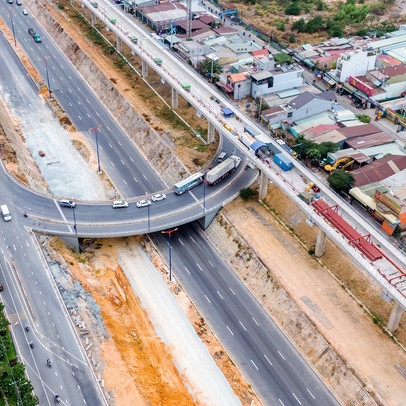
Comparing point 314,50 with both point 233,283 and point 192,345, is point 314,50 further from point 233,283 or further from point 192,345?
point 192,345

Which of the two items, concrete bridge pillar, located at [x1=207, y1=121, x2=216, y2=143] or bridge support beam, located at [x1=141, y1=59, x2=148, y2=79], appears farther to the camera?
bridge support beam, located at [x1=141, y1=59, x2=148, y2=79]

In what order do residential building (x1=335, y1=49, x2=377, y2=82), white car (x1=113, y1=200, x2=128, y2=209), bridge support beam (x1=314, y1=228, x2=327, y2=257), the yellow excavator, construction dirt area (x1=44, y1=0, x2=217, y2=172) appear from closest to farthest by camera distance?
1. bridge support beam (x1=314, y1=228, x2=327, y2=257)
2. white car (x1=113, y1=200, x2=128, y2=209)
3. the yellow excavator
4. construction dirt area (x1=44, y1=0, x2=217, y2=172)
5. residential building (x1=335, y1=49, x2=377, y2=82)

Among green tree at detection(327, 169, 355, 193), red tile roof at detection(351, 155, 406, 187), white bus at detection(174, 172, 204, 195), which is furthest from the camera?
white bus at detection(174, 172, 204, 195)

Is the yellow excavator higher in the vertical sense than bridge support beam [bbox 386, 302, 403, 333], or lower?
higher

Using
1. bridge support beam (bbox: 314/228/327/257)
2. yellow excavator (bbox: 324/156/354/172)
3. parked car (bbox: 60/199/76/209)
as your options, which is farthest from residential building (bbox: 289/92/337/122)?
parked car (bbox: 60/199/76/209)

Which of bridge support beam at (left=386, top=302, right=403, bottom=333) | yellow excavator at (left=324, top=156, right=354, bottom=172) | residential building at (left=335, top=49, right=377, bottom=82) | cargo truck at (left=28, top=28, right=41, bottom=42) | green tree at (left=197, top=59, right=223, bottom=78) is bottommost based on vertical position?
bridge support beam at (left=386, top=302, right=403, bottom=333)

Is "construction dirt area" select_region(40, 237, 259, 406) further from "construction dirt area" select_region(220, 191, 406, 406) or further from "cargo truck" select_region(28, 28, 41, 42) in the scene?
"cargo truck" select_region(28, 28, 41, 42)

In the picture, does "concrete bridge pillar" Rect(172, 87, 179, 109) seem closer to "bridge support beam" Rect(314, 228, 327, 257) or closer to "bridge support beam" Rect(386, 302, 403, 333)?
"bridge support beam" Rect(314, 228, 327, 257)

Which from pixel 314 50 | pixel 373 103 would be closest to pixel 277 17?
pixel 314 50

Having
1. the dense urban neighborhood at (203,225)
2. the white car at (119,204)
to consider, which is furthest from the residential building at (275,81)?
the white car at (119,204)
